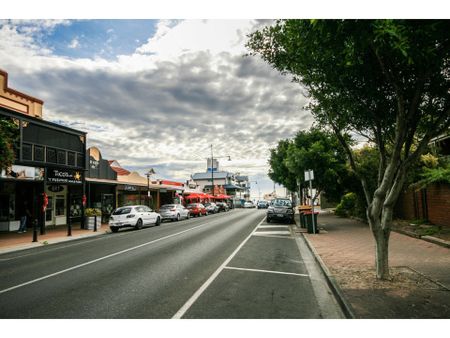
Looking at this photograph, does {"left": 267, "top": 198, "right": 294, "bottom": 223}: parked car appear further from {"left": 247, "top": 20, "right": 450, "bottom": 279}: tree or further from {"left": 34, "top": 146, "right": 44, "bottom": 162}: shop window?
{"left": 34, "top": 146, "right": 44, "bottom": 162}: shop window

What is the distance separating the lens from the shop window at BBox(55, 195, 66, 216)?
22.6 metres

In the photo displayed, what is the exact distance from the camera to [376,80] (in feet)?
20.9

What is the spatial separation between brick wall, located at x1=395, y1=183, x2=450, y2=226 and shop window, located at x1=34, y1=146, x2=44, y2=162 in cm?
2031

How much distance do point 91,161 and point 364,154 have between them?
1965 cm

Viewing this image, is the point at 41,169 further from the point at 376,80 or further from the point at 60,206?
the point at 376,80

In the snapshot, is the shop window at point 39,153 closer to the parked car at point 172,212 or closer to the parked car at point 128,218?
the parked car at point 128,218

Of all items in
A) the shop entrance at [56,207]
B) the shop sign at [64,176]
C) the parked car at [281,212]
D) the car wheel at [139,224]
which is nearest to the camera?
the shop sign at [64,176]

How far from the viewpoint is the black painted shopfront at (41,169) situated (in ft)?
54.4

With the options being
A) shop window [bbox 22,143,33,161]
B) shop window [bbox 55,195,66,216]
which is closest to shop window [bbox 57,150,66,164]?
shop window [bbox 22,143,33,161]

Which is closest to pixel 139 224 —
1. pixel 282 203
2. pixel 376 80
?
pixel 282 203

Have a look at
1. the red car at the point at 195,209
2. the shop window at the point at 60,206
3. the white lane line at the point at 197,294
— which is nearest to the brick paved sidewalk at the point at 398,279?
the white lane line at the point at 197,294

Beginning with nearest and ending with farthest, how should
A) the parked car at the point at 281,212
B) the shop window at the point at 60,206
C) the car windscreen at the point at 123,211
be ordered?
the car windscreen at the point at 123,211
the parked car at the point at 281,212
the shop window at the point at 60,206

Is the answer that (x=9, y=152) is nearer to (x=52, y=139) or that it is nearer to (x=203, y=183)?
(x=52, y=139)

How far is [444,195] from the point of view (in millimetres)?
12945
